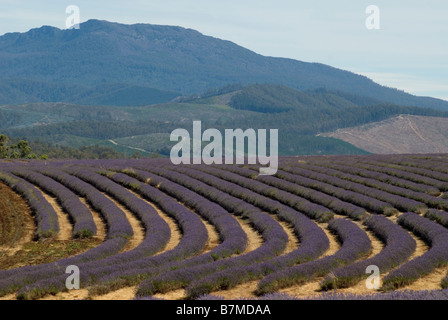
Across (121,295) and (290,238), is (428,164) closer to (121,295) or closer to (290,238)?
(290,238)

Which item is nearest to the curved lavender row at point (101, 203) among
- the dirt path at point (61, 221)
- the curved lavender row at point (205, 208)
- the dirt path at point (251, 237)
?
the dirt path at point (61, 221)

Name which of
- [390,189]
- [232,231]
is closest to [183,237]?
Result: [232,231]

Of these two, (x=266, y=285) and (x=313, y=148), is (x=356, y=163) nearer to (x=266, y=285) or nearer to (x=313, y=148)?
(x=266, y=285)

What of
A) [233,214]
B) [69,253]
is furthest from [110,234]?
[233,214]

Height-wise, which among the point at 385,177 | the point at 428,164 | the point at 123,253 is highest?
the point at 428,164

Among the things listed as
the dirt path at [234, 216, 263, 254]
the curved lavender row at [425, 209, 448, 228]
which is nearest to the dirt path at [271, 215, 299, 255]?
the dirt path at [234, 216, 263, 254]
